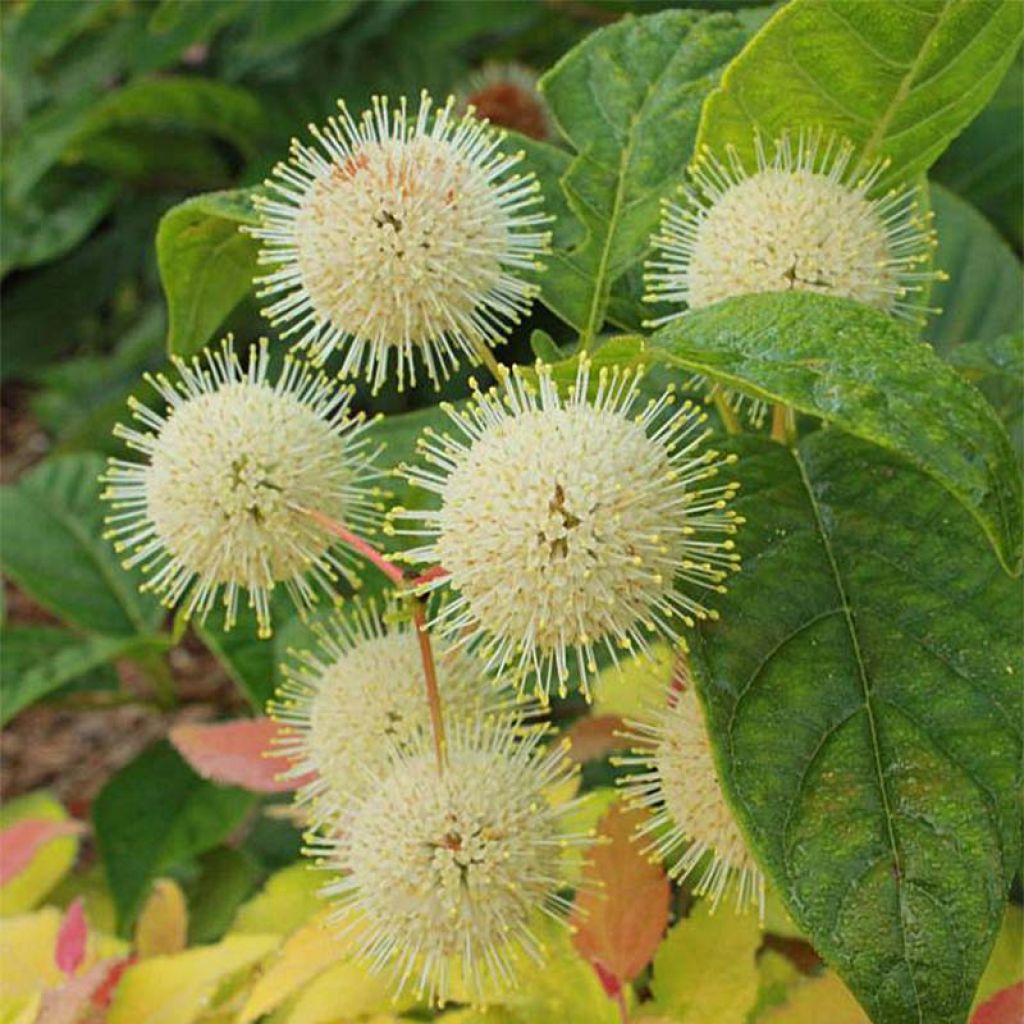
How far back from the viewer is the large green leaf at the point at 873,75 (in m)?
0.85

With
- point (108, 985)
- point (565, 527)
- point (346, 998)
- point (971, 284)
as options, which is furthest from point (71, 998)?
point (971, 284)

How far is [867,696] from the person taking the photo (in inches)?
30.7

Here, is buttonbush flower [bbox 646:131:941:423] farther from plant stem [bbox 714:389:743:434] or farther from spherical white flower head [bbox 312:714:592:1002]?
spherical white flower head [bbox 312:714:592:1002]

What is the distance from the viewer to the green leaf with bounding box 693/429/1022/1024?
2.36 ft

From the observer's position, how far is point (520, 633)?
759 millimetres

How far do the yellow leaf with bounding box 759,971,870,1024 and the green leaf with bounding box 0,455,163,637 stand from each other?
3.33ft

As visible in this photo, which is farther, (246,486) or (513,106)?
(513,106)

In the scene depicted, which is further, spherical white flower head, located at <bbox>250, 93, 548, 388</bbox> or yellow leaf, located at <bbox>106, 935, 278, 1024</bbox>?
yellow leaf, located at <bbox>106, 935, 278, 1024</bbox>

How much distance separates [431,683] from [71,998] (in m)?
0.40

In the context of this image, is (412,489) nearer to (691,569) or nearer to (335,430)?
(335,430)

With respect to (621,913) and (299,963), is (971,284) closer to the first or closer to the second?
(621,913)

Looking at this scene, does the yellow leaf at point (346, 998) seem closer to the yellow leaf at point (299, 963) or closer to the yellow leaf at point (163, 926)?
the yellow leaf at point (299, 963)

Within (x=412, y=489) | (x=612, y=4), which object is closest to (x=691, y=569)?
(x=412, y=489)

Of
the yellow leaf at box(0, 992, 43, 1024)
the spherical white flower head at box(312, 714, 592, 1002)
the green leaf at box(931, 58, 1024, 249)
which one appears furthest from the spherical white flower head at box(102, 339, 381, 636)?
the green leaf at box(931, 58, 1024, 249)
